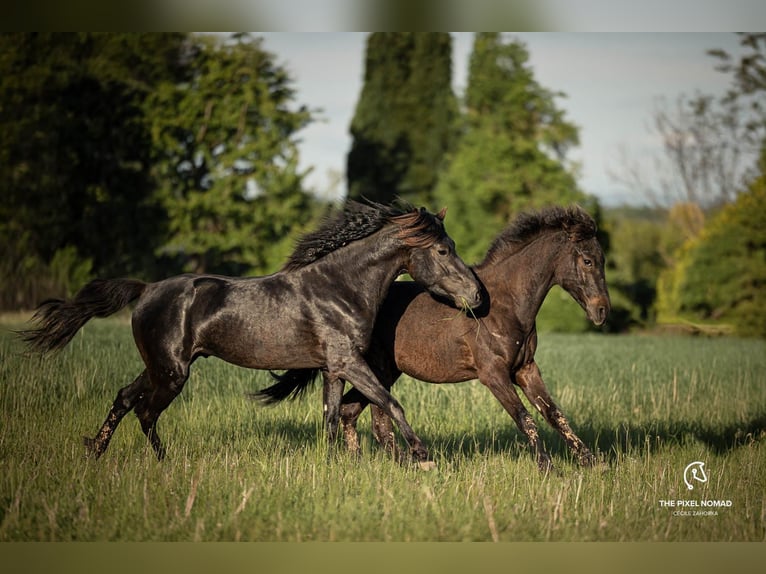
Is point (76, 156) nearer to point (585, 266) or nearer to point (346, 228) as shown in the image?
point (346, 228)

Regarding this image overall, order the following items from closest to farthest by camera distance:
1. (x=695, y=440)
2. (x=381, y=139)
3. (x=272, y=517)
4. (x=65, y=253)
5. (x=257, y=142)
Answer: (x=272, y=517), (x=695, y=440), (x=65, y=253), (x=257, y=142), (x=381, y=139)

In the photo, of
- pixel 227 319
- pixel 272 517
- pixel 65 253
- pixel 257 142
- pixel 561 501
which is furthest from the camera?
pixel 257 142

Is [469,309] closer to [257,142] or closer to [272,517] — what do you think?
[272,517]

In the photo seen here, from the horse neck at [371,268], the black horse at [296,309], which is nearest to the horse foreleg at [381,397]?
the black horse at [296,309]

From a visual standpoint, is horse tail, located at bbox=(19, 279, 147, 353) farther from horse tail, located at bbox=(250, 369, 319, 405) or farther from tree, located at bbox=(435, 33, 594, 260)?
tree, located at bbox=(435, 33, 594, 260)

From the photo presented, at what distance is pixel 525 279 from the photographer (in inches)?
276

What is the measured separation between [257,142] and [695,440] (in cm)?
1690

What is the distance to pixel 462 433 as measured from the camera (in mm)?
8531

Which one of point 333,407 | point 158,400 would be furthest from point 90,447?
point 333,407

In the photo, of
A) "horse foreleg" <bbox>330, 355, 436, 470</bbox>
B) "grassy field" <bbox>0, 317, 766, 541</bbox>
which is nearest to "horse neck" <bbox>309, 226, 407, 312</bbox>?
"horse foreleg" <bbox>330, 355, 436, 470</bbox>

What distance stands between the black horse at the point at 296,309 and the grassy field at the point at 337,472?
0.66 metres

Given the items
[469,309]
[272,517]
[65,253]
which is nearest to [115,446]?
[272,517]

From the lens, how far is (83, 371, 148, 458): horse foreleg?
669 cm
